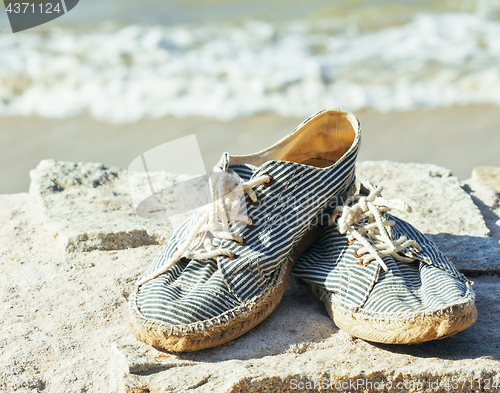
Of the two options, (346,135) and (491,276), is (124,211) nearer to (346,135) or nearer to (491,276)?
(346,135)

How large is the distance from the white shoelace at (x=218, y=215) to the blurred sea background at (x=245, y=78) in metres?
2.70


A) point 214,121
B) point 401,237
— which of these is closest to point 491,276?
point 401,237

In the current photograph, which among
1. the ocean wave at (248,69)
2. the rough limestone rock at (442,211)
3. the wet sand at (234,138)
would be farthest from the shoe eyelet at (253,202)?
the ocean wave at (248,69)

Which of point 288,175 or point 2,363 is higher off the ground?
point 288,175

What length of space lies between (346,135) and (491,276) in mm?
895

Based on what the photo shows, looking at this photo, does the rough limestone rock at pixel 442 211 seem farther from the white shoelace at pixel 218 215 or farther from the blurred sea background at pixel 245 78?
the blurred sea background at pixel 245 78

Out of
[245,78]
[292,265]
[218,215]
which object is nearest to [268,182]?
[218,215]

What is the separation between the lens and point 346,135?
2234 millimetres

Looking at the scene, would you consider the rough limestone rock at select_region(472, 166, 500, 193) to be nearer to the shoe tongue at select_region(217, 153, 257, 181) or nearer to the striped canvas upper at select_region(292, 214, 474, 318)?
the striped canvas upper at select_region(292, 214, 474, 318)

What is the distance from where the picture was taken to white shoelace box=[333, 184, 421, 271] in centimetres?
184

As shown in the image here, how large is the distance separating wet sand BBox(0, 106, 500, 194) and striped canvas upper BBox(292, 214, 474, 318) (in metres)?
2.58

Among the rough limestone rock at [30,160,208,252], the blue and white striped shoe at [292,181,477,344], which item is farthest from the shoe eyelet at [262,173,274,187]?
the rough limestone rock at [30,160,208,252]

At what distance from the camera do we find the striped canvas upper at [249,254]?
1.63 metres

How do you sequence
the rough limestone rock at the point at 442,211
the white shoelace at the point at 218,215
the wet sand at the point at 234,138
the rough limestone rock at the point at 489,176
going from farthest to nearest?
the wet sand at the point at 234,138
the rough limestone rock at the point at 489,176
the rough limestone rock at the point at 442,211
the white shoelace at the point at 218,215
